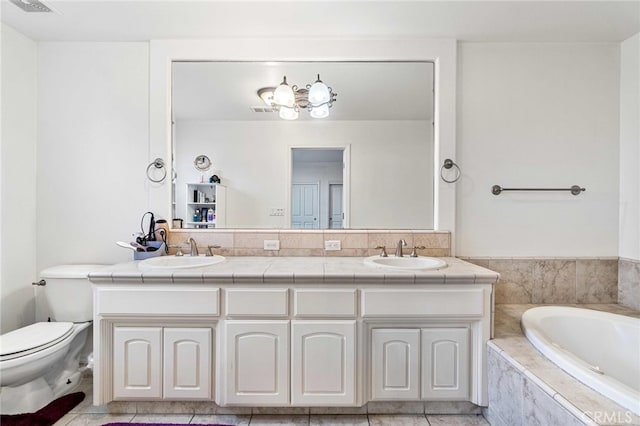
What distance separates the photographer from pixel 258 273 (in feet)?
5.36

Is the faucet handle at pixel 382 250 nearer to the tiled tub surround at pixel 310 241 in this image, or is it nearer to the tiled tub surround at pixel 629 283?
the tiled tub surround at pixel 310 241

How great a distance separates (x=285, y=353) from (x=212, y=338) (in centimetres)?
41

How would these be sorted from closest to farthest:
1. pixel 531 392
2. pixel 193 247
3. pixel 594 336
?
pixel 531 392 → pixel 594 336 → pixel 193 247

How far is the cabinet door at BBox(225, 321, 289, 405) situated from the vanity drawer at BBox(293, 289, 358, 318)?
137 mm

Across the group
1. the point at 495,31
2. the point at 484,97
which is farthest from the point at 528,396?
the point at 495,31

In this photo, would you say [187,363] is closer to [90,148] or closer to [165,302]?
[165,302]

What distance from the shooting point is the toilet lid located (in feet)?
5.18

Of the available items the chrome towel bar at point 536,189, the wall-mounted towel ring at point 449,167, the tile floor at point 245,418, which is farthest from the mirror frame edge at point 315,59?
the tile floor at point 245,418

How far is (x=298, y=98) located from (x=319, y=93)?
0.16 metres

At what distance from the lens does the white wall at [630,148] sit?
6.79ft

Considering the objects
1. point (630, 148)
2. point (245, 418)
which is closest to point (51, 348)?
point (245, 418)

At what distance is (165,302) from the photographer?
64.3 inches

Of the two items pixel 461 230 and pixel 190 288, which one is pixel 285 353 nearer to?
pixel 190 288

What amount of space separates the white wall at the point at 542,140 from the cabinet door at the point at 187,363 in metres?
1.80
